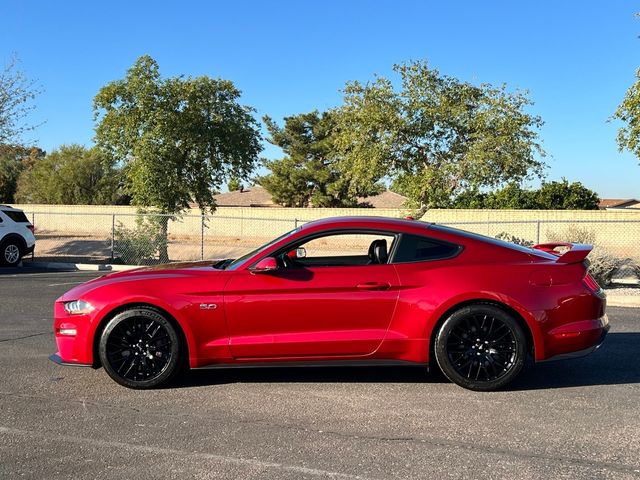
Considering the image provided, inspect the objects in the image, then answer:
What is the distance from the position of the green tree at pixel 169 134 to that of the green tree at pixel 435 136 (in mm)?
4754

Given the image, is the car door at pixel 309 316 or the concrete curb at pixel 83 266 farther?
the concrete curb at pixel 83 266

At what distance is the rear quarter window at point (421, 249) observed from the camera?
19.5ft

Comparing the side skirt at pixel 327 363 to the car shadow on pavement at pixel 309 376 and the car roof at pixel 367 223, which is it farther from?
the car roof at pixel 367 223

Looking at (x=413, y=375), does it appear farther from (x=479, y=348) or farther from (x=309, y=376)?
(x=309, y=376)

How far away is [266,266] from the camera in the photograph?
227 inches

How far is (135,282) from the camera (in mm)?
5898

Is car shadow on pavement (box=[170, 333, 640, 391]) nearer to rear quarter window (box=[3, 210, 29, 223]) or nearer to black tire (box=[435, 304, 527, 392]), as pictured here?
black tire (box=[435, 304, 527, 392])

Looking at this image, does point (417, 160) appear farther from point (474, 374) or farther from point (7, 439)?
point (7, 439)

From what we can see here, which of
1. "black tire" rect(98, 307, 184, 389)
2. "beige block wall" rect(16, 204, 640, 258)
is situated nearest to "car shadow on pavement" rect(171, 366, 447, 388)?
"black tire" rect(98, 307, 184, 389)

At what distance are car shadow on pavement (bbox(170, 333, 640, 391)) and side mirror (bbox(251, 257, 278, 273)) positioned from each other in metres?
1.11

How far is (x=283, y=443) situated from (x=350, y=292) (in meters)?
1.63

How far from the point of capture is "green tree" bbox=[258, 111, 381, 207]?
5441cm

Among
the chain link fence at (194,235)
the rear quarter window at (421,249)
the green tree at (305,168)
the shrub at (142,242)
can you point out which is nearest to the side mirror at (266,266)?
the rear quarter window at (421,249)

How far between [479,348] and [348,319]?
1.15 meters
